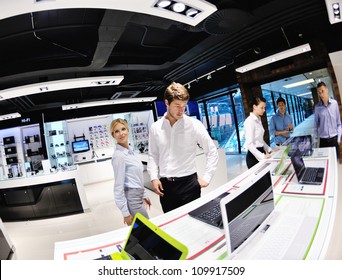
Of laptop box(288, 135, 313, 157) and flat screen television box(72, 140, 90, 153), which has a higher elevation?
flat screen television box(72, 140, 90, 153)

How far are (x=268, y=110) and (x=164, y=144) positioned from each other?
6.46 meters

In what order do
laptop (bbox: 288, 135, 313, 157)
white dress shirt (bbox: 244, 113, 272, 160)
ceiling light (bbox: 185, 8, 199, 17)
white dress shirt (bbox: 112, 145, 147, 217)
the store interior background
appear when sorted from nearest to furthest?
white dress shirt (bbox: 112, 145, 147, 217) → ceiling light (bbox: 185, 8, 199, 17) → laptop (bbox: 288, 135, 313, 157) → white dress shirt (bbox: 244, 113, 272, 160) → the store interior background

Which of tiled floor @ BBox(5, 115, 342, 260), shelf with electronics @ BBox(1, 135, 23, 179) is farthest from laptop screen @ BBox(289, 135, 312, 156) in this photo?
shelf with electronics @ BBox(1, 135, 23, 179)

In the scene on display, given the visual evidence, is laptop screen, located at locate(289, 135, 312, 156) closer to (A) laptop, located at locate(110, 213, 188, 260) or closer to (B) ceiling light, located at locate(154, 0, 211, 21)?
(B) ceiling light, located at locate(154, 0, 211, 21)

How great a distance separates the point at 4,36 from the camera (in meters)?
3.04

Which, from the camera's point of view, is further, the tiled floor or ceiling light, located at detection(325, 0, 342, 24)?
ceiling light, located at detection(325, 0, 342, 24)

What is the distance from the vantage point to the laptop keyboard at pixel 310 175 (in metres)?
1.61

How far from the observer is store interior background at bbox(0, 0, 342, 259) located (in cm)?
310

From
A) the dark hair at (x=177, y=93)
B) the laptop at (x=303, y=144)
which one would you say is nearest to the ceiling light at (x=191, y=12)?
the dark hair at (x=177, y=93)

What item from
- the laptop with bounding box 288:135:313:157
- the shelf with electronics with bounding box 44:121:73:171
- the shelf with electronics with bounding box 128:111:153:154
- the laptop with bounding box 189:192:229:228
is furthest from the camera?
the shelf with electronics with bounding box 128:111:153:154

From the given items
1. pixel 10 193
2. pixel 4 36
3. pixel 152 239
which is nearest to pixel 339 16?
pixel 152 239

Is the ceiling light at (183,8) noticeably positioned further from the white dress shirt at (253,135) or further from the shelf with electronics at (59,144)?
the shelf with electronics at (59,144)

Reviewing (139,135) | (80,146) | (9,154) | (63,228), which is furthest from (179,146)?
(9,154)

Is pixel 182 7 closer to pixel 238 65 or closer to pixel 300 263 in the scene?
pixel 300 263
